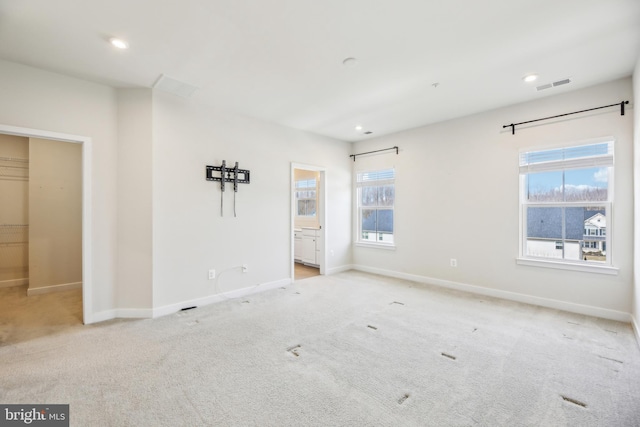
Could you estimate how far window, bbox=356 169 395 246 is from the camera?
18.8 feet

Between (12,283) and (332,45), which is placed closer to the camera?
(332,45)

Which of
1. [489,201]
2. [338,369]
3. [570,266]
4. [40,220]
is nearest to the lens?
[338,369]

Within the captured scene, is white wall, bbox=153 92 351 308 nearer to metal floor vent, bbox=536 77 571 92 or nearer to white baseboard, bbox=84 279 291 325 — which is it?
white baseboard, bbox=84 279 291 325

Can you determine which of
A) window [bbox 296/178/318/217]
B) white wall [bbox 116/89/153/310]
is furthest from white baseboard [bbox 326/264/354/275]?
white wall [bbox 116/89/153/310]

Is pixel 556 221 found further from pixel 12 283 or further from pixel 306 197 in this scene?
pixel 12 283

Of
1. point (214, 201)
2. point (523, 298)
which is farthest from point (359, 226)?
point (214, 201)

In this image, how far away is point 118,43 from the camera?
8.39ft

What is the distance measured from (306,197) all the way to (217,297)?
151 inches

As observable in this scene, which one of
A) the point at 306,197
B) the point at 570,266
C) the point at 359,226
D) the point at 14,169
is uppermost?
the point at 14,169

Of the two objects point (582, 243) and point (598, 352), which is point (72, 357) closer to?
point (598, 352)

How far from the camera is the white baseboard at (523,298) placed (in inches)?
134

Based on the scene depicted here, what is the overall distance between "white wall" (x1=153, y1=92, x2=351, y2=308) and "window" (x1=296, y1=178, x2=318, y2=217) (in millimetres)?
1779

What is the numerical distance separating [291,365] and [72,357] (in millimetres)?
1945

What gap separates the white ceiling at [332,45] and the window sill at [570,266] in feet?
7.20
